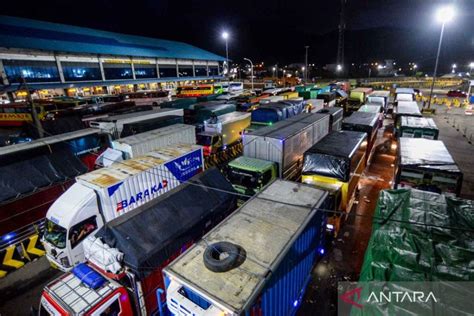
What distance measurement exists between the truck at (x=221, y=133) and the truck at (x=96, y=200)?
7.26 metres

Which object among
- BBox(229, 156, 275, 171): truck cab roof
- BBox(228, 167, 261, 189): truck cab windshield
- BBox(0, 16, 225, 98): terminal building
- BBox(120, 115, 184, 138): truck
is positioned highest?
BBox(0, 16, 225, 98): terminal building

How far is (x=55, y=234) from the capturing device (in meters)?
8.57

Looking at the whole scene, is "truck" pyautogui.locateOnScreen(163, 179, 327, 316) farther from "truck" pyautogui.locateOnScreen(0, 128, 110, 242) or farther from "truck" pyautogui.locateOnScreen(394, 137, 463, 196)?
"truck" pyautogui.locateOnScreen(0, 128, 110, 242)

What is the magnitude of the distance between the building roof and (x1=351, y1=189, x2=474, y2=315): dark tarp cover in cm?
5400

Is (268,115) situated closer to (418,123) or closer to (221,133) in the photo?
(221,133)

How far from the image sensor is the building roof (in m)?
40.7

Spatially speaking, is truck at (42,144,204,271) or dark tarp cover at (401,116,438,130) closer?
truck at (42,144,204,271)

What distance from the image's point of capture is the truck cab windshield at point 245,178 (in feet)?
37.9

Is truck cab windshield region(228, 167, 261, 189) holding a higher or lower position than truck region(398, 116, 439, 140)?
lower

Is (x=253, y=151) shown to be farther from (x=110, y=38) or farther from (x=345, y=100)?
(x=110, y=38)

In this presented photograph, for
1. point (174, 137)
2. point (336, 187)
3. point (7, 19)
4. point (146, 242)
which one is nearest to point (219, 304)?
point (146, 242)

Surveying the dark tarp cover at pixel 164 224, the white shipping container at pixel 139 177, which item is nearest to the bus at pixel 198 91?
the white shipping container at pixel 139 177

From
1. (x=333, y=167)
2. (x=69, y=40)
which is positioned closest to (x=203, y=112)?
(x=333, y=167)

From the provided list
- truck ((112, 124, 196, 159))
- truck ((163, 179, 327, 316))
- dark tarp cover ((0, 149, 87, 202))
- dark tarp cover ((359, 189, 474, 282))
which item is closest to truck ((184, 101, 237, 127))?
truck ((112, 124, 196, 159))
